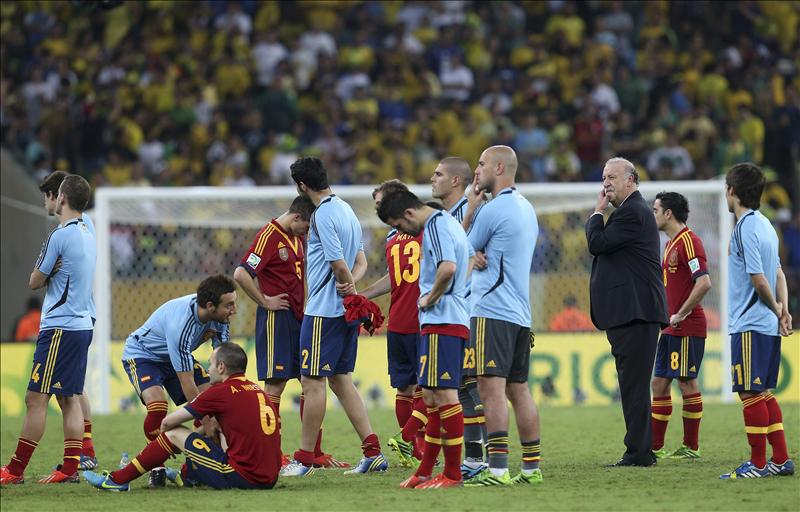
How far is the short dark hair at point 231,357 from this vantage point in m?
8.12

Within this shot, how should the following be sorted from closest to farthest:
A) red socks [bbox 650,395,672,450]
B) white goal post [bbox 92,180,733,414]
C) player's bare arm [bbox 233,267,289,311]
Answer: player's bare arm [bbox 233,267,289,311]
red socks [bbox 650,395,672,450]
white goal post [bbox 92,180,733,414]

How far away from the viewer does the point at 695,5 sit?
23484 mm

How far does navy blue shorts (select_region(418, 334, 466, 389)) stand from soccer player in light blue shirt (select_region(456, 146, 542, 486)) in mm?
157

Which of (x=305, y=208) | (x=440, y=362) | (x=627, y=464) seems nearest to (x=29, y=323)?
(x=305, y=208)

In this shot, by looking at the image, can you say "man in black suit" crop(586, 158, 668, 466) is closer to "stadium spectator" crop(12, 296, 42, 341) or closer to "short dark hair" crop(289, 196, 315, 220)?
"short dark hair" crop(289, 196, 315, 220)

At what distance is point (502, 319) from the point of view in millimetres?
8125

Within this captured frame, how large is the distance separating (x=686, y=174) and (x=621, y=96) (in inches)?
95.8

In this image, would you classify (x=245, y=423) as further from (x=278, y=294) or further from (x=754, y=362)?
(x=754, y=362)

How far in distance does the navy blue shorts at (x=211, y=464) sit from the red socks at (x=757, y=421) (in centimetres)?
323

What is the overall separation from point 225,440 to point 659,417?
11.9 feet

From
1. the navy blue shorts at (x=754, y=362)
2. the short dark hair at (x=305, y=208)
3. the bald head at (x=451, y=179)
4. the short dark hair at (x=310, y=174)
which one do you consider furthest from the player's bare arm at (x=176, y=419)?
the navy blue shorts at (x=754, y=362)

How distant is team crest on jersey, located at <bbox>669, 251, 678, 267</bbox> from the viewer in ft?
33.9

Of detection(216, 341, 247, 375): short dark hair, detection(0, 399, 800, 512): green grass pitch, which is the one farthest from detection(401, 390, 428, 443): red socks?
detection(216, 341, 247, 375): short dark hair

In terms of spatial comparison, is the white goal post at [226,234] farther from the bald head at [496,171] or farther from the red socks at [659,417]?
the bald head at [496,171]
